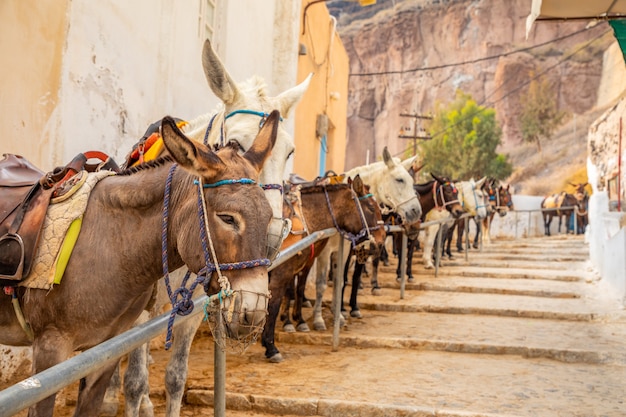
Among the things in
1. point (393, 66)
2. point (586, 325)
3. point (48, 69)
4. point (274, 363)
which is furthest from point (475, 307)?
point (393, 66)

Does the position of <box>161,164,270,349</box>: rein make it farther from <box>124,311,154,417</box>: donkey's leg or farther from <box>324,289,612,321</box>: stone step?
<box>324,289,612,321</box>: stone step

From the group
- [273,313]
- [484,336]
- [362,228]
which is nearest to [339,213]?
[362,228]

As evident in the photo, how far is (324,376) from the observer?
17.7 ft

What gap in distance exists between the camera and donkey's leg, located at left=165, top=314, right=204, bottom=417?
3.87 m

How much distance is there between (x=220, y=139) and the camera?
3576 millimetres

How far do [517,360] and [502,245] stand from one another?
47.0 ft

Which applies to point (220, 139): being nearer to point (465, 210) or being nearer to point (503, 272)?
point (503, 272)

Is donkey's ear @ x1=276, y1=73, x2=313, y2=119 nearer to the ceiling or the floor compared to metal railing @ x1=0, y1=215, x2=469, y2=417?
nearer to the ceiling

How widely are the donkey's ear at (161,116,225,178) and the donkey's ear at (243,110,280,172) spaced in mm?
236

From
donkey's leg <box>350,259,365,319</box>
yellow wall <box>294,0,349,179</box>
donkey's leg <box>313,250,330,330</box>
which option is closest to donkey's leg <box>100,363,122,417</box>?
donkey's leg <box>313,250,330,330</box>

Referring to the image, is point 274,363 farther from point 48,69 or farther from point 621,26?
point 621,26

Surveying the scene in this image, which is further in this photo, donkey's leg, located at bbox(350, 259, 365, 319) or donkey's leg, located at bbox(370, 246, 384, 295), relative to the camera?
donkey's leg, located at bbox(370, 246, 384, 295)

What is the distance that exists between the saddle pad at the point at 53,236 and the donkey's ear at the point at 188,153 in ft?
2.18

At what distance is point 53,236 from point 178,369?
6.02 feet
